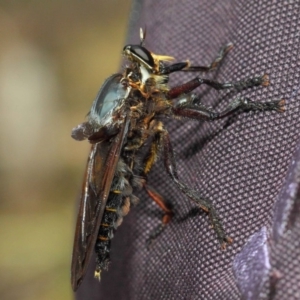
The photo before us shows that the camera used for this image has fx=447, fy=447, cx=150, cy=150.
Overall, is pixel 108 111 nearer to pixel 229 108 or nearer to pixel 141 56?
pixel 141 56

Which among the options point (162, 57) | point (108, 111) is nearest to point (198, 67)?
point (162, 57)

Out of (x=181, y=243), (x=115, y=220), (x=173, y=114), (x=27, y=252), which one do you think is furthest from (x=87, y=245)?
(x=27, y=252)

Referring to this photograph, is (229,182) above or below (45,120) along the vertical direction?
below

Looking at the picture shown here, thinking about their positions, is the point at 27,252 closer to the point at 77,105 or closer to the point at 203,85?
the point at 77,105

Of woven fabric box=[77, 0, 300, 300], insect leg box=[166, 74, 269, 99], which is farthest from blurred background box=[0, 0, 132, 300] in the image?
insect leg box=[166, 74, 269, 99]

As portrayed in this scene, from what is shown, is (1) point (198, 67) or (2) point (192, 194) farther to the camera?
(1) point (198, 67)

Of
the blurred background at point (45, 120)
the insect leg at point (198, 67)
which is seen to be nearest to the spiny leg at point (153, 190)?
the insect leg at point (198, 67)

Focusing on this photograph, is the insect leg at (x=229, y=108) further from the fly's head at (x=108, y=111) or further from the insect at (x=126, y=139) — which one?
the fly's head at (x=108, y=111)
